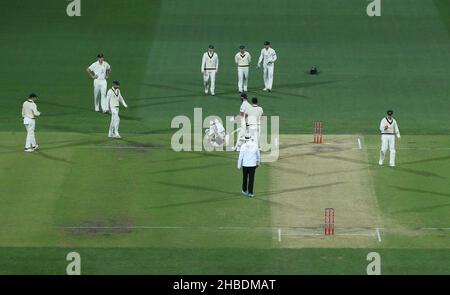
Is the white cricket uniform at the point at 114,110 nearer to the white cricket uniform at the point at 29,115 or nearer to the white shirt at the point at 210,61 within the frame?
the white cricket uniform at the point at 29,115

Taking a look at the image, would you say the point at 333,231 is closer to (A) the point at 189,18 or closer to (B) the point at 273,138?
(B) the point at 273,138

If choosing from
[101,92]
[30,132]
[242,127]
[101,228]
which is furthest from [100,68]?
[101,228]

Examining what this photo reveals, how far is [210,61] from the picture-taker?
64938 mm

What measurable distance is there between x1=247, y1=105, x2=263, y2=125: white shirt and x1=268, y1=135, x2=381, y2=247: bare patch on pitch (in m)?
1.81

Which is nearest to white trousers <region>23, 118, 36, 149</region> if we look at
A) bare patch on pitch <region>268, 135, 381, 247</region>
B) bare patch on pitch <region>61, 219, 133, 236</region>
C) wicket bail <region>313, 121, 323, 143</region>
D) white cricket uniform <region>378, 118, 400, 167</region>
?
bare patch on pitch <region>61, 219, 133, 236</region>

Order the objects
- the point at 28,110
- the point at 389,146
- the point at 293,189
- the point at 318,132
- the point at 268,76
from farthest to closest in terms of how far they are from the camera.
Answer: the point at 268,76 < the point at 318,132 < the point at 28,110 < the point at 389,146 < the point at 293,189

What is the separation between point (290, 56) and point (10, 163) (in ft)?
76.8

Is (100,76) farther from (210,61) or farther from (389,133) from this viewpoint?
(389,133)

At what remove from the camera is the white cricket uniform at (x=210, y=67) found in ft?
212

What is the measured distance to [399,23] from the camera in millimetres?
79062

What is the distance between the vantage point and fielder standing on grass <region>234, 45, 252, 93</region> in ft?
213

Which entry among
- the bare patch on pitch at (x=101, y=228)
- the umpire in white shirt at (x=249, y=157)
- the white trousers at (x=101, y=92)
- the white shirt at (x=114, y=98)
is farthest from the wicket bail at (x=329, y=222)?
the white trousers at (x=101, y=92)

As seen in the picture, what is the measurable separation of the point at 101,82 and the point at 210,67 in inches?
227

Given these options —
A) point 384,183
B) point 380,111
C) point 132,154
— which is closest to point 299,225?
point 384,183
